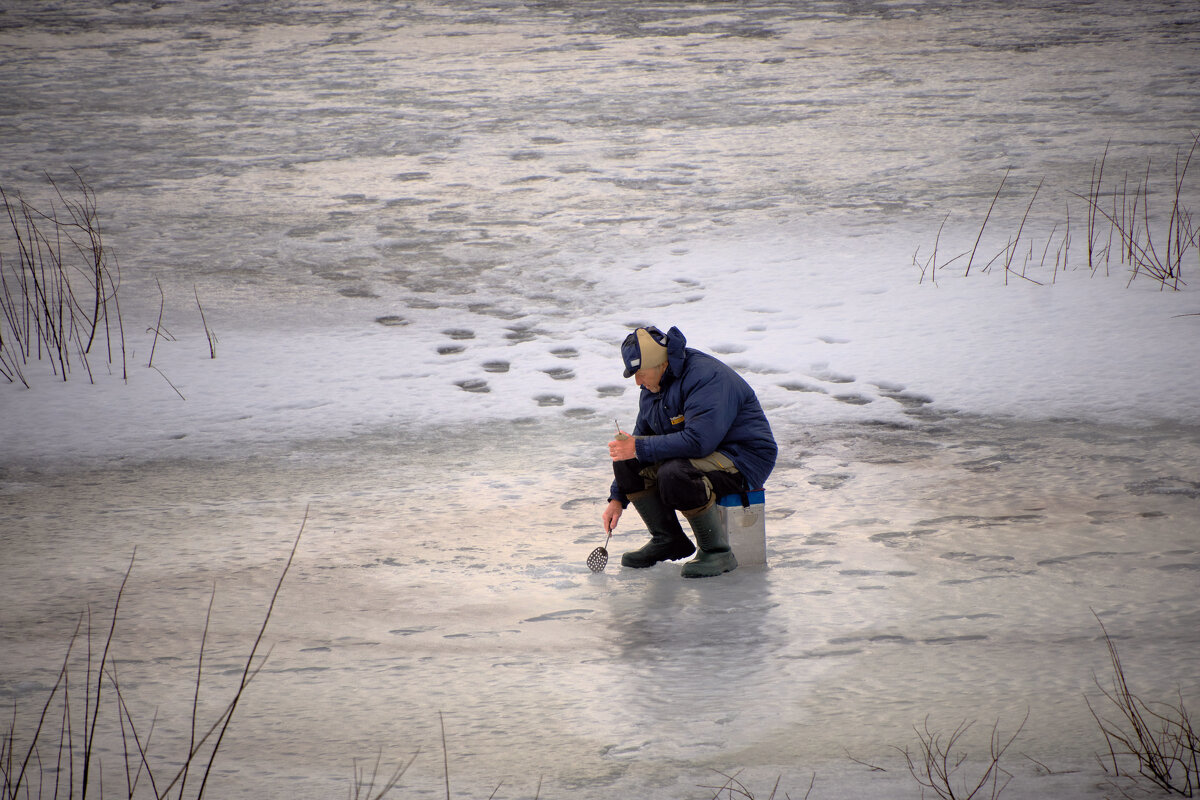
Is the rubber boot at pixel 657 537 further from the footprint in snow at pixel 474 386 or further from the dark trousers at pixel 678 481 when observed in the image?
the footprint in snow at pixel 474 386

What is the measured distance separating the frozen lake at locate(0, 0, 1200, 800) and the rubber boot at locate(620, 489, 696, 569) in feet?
0.28

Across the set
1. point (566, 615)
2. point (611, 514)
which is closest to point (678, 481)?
point (611, 514)

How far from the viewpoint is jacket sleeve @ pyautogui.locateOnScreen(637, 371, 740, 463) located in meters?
3.88

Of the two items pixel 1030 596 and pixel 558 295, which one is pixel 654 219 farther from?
pixel 1030 596

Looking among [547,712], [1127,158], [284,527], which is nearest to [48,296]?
[284,527]

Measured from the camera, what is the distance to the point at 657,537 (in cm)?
415

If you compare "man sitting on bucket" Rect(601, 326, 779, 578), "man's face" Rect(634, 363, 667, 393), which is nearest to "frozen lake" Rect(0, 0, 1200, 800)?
"man sitting on bucket" Rect(601, 326, 779, 578)

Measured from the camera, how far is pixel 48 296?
7.73 metres

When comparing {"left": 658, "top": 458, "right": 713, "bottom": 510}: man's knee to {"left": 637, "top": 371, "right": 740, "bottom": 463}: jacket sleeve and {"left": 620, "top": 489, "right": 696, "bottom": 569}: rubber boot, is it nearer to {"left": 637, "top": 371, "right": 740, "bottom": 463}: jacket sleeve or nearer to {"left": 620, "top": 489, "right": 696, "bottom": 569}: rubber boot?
{"left": 637, "top": 371, "right": 740, "bottom": 463}: jacket sleeve

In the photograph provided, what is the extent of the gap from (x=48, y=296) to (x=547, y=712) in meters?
5.95

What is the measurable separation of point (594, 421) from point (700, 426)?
6.30 ft

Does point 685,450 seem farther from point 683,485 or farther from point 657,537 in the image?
point 657,537

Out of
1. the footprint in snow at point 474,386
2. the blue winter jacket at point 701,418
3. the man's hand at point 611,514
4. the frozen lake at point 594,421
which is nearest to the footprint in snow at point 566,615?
the frozen lake at point 594,421

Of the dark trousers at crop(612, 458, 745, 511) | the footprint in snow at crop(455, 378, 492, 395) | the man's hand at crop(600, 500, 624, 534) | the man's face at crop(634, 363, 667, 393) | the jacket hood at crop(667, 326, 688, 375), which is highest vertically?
the jacket hood at crop(667, 326, 688, 375)
